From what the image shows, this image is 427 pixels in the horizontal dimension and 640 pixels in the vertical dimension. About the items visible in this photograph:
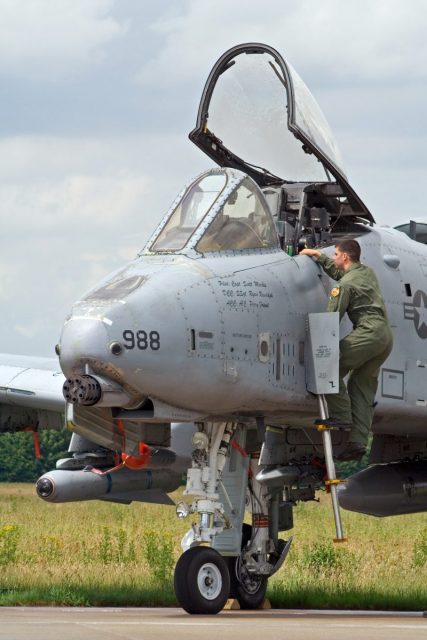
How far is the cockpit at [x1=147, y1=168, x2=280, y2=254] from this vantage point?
13.3m

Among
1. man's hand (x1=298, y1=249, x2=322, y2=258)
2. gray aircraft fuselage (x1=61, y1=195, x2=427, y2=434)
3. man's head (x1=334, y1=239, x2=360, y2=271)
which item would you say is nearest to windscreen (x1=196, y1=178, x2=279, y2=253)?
gray aircraft fuselage (x1=61, y1=195, x2=427, y2=434)

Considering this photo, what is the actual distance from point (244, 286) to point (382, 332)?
4.40 feet

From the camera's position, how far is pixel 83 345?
12.0 meters

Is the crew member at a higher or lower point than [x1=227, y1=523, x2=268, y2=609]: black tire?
higher

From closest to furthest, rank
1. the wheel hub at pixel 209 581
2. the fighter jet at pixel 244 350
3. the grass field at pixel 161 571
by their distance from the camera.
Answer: the fighter jet at pixel 244 350 < the wheel hub at pixel 209 581 < the grass field at pixel 161 571

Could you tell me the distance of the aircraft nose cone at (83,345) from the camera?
11.9m

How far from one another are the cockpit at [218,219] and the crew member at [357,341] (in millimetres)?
714

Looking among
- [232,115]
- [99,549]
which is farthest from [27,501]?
[232,115]

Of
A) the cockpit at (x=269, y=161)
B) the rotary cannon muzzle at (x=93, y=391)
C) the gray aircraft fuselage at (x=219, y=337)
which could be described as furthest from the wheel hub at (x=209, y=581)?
the cockpit at (x=269, y=161)

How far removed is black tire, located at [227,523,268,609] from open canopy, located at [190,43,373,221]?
12.6 feet

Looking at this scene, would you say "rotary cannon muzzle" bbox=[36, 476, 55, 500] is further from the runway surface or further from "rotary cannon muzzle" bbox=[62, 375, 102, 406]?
"rotary cannon muzzle" bbox=[62, 375, 102, 406]

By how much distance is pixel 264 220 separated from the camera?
13.8m

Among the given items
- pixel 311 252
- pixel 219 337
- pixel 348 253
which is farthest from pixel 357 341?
pixel 219 337

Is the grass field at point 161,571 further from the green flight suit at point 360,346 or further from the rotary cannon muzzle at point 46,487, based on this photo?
the green flight suit at point 360,346
